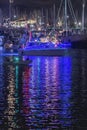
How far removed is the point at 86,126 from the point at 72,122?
1.14m

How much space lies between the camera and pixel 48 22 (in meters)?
165

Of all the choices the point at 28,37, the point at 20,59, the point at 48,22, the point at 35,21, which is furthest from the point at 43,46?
the point at 35,21

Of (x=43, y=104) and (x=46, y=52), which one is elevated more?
(x=43, y=104)

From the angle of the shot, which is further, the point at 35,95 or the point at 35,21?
the point at 35,21

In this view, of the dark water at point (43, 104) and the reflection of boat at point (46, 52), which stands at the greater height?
the dark water at point (43, 104)

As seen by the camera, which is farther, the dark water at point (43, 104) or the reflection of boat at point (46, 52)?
the reflection of boat at point (46, 52)

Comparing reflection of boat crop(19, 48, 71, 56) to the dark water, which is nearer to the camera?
the dark water

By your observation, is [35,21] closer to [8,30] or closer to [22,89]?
[8,30]

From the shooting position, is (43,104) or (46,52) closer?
(43,104)

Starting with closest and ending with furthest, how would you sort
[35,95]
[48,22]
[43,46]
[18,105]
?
[18,105] → [35,95] → [43,46] → [48,22]

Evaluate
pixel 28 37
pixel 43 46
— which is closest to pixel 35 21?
pixel 28 37

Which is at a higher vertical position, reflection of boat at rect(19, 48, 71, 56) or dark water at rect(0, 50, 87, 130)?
dark water at rect(0, 50, 87, 130)

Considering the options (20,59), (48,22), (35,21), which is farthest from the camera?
(35,21)

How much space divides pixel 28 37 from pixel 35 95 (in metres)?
82.5
